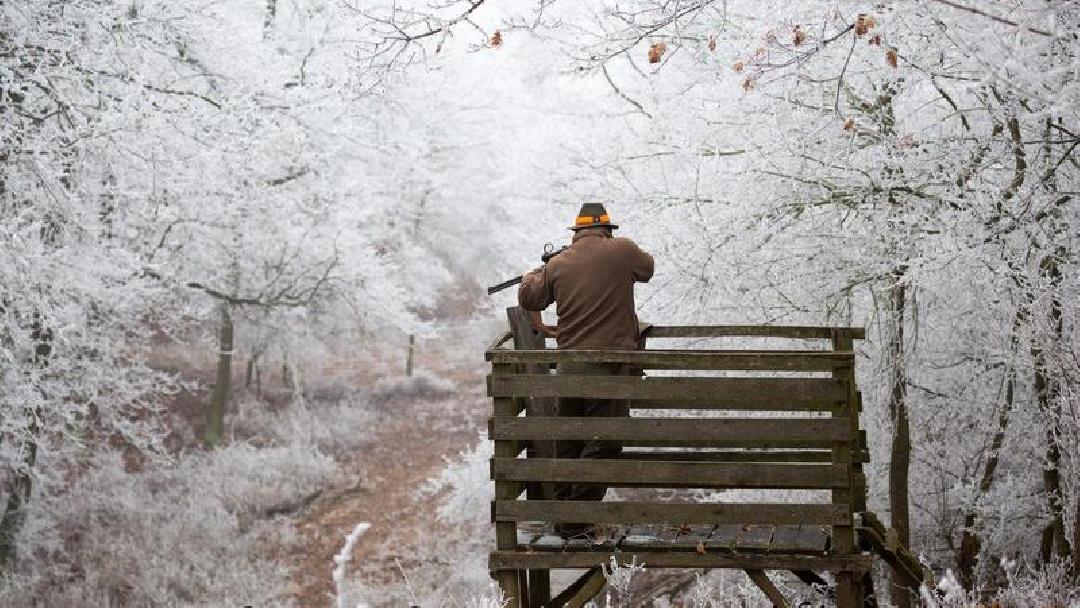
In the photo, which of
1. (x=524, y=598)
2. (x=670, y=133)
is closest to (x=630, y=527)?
(x=524, y=598)

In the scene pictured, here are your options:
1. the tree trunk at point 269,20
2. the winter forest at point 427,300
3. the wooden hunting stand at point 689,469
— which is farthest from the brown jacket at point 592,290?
the tree trunk at point 269,20

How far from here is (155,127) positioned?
8.36 meters

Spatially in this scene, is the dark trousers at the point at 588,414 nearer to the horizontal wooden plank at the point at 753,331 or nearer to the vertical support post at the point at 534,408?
the vertical support post at the point at 534,408

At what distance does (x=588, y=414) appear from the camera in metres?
5.58

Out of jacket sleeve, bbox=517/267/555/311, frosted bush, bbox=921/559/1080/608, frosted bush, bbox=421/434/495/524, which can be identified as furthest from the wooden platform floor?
frosted bush, bbox=421/434/495/524

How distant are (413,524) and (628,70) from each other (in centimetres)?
868

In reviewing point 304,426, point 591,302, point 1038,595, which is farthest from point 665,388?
point 304,426

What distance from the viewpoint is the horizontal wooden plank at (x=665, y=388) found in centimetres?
470

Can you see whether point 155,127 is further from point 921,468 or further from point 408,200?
point 408,200

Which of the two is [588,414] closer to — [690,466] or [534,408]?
[534,408]

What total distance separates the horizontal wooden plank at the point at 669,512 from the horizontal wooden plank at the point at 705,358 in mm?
717

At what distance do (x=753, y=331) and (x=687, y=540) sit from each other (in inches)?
55.9

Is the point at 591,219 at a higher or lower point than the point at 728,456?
higher

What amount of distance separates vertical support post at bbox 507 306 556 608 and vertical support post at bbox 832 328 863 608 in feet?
4.93
